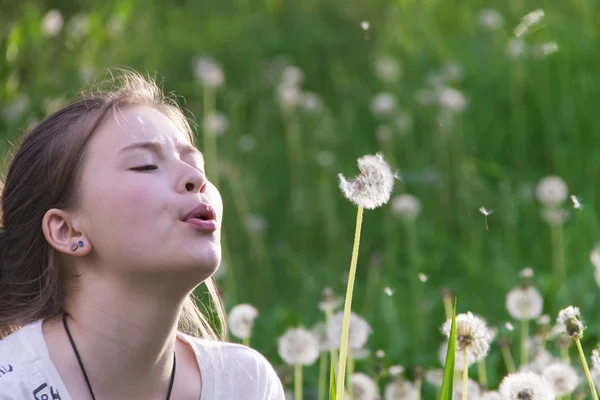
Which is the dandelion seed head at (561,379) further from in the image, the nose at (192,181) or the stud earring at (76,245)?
the stud earring at (76,245)

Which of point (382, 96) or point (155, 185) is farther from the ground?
point (382, 96)

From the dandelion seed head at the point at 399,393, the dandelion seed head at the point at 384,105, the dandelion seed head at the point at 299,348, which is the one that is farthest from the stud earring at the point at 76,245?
the dandelion seed head at the point at 384,105

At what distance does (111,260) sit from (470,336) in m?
0.57

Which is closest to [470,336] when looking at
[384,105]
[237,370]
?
[237,370]

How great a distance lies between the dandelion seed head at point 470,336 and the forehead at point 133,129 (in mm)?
523

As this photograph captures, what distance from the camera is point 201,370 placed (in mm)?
1830

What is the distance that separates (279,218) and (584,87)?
134 centimetres

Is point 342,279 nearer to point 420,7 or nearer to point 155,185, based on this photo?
point 420,7

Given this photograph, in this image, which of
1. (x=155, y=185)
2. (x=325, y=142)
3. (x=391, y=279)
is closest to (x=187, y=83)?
(x=325, y=142)

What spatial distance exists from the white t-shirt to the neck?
0.17ft

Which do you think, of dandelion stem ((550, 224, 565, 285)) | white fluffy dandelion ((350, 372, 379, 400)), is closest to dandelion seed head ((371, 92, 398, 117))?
dandelion stem ((550, 224, 565, 285))

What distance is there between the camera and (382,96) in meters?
4.52

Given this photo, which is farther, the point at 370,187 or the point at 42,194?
the point at 42,194

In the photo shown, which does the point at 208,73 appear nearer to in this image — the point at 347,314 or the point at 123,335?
the point at 123,335
